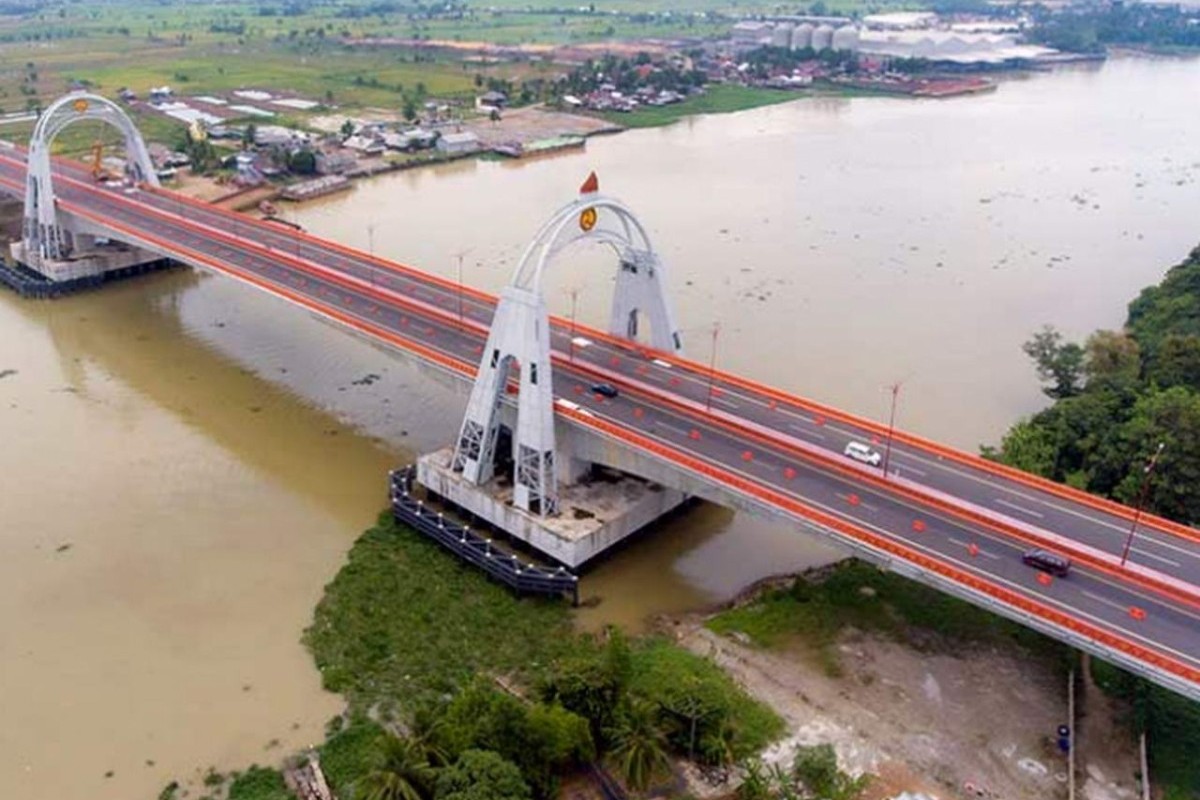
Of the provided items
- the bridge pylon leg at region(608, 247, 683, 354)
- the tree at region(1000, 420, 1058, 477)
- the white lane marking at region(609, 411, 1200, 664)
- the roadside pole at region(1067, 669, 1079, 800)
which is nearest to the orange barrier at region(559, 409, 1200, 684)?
the white lane marking at region(609, 411, 1200, 664)

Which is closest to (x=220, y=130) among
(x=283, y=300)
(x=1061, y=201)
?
(x=283, y=300)

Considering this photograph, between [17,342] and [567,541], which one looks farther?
[17,342]

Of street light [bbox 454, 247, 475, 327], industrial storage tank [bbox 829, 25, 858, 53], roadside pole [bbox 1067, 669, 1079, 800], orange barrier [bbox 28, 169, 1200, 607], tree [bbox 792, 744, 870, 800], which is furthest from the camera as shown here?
industrial storage tank [bbox 829, 25, 858, 53]

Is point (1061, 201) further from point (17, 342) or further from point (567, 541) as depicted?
point (17, 342)

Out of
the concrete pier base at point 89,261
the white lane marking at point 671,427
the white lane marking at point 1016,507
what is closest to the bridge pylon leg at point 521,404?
A: the white lane marking at point 671,427

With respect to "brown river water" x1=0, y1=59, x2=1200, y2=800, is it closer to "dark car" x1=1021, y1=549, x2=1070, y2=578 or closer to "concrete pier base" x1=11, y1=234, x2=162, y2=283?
"concrete pier base" x1=11, y1=234, x2=162, y2=283

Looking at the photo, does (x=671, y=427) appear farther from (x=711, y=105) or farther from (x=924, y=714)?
(x=711, y=105)

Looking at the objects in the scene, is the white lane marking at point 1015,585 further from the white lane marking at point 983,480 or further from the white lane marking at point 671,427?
the white lane marking at point 671,427
